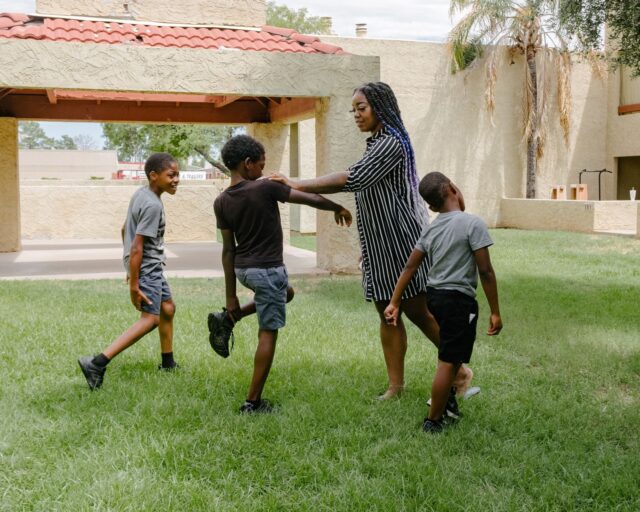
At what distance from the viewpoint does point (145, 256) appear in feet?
17.7

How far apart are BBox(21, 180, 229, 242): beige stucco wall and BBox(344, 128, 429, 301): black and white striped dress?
14.2 meters

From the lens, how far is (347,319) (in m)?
7.83

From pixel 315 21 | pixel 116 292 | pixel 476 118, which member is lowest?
pixel 116 292

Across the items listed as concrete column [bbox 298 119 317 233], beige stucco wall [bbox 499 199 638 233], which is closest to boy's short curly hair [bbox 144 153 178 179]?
concrete column [bbox 298 119 317 233]

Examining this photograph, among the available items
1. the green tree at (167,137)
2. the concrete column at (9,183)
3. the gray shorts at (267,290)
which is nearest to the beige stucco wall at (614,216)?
the concrete column at (9,183)

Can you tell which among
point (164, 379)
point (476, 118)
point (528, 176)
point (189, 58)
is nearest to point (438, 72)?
point (476, 118)

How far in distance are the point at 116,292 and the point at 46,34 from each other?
3628 millimetres

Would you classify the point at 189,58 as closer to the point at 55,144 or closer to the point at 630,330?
the point at 630,330

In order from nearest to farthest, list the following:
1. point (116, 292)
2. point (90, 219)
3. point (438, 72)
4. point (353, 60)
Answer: point (116, 292) < point (353, 60) < point (90, 219) < point (438, 72)

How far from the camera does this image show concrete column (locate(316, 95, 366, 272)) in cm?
1130

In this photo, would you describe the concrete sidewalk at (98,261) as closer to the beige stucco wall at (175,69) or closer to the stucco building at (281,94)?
the stucco building at (281,94)

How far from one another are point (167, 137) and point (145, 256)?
3470cm

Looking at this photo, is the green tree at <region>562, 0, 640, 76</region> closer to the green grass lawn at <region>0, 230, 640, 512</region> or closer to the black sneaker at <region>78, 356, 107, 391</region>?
the green grass lawn at <region>0, 230, 640, 512</region>

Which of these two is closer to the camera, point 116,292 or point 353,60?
point 116,292
